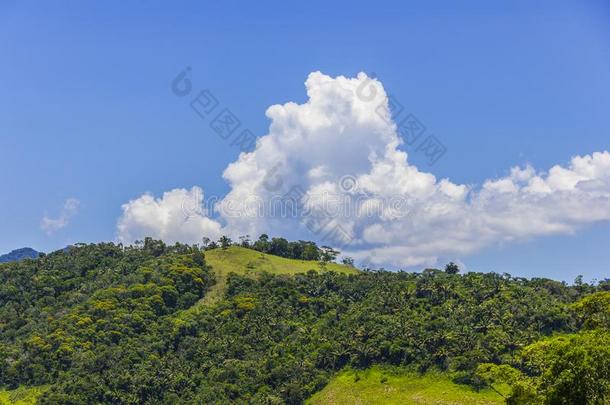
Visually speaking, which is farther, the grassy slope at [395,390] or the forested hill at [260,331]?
the forested hill at [260,331]

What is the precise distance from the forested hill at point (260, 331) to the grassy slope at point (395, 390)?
1624mm

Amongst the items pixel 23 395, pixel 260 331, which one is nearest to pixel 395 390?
pixel 260 331

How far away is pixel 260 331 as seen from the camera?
160m

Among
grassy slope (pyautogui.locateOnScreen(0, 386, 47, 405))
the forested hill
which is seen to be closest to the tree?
the forested hill

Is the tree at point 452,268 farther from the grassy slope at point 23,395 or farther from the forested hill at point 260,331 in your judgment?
the grassy slope at point 23,395

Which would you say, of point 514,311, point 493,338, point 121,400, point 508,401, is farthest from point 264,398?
point 508,401

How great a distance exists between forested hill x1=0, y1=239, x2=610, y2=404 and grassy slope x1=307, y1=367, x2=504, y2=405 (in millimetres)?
1624

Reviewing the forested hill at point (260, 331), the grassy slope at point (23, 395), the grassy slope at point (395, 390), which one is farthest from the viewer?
the grassy slope at point (23, 395)

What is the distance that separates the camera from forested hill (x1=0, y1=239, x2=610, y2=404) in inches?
5340

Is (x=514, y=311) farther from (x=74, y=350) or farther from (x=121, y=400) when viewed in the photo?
(x=74, y=350)

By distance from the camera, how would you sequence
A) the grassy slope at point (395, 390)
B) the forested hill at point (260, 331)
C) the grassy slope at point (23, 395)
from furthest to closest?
the grassy slope at point (23, 395) < the forested hill at point (260, 331) < the grassy slope at point (395, 390)

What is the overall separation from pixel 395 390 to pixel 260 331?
45025 millimetres

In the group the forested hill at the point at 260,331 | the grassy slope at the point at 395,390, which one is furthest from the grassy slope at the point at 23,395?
the grassy slope at the point at 395,390

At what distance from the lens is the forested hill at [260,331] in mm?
135625
